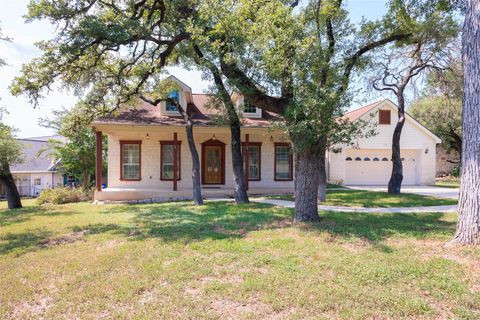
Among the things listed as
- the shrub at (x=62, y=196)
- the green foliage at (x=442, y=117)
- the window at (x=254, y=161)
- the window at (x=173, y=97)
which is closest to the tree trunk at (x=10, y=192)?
the shrub at (x=62, y=196)

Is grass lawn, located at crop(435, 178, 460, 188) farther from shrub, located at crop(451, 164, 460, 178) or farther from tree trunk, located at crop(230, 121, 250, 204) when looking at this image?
tree trunk, located at crop(230, 121, 250, 204)

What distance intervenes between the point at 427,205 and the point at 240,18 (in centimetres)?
921

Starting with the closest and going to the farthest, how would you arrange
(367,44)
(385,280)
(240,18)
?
1. (385,280)
2. (240,18)
3. (367,44)

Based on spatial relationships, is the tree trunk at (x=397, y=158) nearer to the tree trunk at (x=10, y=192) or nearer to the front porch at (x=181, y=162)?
the front porch at (x=181, y=162)

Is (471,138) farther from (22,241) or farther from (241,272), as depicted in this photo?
(22,241)

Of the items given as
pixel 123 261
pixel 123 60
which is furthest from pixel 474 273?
pixel 123 60

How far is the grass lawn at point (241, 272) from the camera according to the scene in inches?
143

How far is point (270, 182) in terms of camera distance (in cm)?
1722

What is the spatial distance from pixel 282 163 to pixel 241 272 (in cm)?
1311

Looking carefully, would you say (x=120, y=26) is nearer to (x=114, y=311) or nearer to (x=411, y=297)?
(x=114, y=311)

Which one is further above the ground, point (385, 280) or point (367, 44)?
point (367, 44)

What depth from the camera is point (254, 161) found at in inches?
677

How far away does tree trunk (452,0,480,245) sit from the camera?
5.29 m

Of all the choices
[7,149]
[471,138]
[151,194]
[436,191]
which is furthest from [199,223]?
[436,191]
